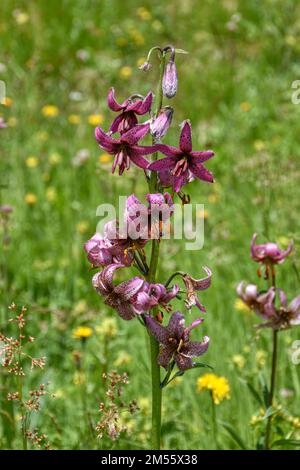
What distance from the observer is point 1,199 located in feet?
12.9

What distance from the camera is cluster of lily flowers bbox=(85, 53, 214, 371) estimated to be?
1.44 metres

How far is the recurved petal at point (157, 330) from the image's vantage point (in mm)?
1493

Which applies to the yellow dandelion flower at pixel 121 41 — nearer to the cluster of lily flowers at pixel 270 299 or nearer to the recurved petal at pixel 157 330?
the cluster of lily flowers at pixel 270 299

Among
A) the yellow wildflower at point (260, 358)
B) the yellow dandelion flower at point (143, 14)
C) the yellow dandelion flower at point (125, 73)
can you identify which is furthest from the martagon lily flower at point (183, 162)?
the yellow dandelion flower at point (143, 14)

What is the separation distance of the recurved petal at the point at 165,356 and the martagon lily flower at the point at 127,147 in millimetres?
395

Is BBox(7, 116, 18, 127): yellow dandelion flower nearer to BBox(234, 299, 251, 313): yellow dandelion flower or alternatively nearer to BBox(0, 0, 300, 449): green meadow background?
BBox(0, 0, 300, 449): green meadow background

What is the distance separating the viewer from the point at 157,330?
1.50 metres

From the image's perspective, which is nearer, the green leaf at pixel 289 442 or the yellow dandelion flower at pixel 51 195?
the green leaf at pixel 289 442

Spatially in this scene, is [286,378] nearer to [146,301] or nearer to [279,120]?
[146,301]

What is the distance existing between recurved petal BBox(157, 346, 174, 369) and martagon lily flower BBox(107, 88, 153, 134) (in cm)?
48

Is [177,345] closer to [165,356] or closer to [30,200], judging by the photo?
[165,356]

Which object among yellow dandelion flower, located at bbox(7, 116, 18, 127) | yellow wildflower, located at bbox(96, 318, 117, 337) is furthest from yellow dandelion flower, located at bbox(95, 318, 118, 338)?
yellow dandelion flower, located at bbox(7, 116, 18, 127)

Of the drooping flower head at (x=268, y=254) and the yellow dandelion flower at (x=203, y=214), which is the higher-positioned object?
the yellow dandelion flower at (x=203, y=214)

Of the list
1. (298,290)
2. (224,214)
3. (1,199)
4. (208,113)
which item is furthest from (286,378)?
(208,113)
